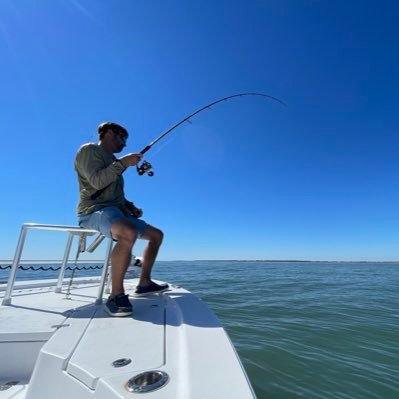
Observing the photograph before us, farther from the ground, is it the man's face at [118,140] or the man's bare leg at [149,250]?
the man's face at [118,140]

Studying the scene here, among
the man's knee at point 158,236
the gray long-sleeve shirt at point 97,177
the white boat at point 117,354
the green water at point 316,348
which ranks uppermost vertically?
the gray long-sleeve shirt at point 97,177

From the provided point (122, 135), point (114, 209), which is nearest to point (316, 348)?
point (114, 209)

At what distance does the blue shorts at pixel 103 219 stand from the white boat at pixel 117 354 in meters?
0.58

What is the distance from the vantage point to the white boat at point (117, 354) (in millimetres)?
815

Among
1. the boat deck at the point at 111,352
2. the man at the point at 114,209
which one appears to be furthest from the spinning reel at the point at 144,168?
the boat deck at the point at 111,352

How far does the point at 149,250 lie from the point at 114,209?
1.96 feet

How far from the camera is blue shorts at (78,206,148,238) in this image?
6.68 ft

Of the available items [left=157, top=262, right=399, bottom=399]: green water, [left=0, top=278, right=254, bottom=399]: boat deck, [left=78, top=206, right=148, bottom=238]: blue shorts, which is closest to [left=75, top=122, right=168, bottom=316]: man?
[left=78, top=206, right=148, bottom=238]: blue shorts

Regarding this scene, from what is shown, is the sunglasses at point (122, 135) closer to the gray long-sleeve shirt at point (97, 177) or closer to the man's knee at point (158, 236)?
the gray long-sleeve shirt at point (97, 177)

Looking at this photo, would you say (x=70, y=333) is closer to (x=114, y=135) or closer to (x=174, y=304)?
(x=174, y=304)

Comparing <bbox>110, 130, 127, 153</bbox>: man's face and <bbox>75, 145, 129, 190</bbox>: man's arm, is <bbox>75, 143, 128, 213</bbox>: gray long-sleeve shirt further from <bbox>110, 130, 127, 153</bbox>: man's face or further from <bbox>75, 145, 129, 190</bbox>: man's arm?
<bbox>110, 130, 127, 153</bbox>: man's face

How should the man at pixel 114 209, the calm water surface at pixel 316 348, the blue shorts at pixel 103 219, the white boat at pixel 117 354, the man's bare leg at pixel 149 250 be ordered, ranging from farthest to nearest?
the man's bare leg at pixel 149 250 < the calm water surface at pixel 316 348 < the blue shorts at pixel 103 219 < the man at pixel 114 209 < the white boat at pixel 117 354

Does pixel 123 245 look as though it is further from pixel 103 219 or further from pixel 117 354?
pixel 117 354

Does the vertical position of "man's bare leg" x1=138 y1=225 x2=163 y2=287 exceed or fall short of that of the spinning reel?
it falls short
